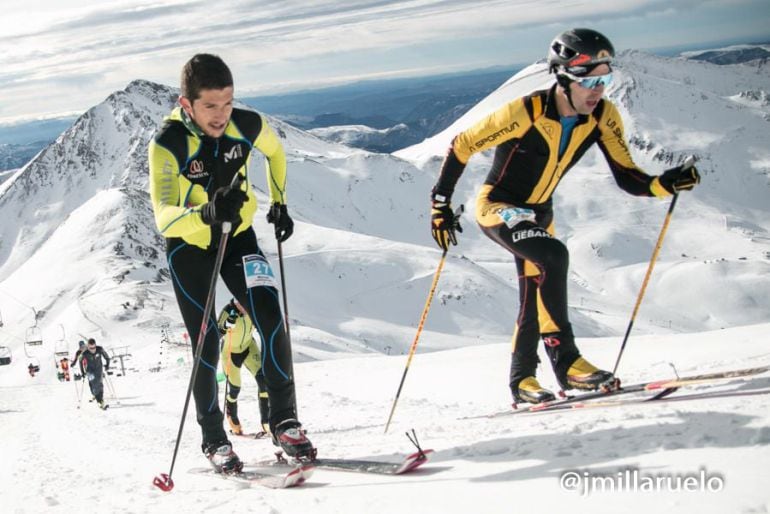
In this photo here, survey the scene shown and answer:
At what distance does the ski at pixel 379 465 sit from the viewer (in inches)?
197

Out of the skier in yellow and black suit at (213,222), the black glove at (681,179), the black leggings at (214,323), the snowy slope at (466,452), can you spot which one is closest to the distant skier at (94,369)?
the snowy slope at (466,452)

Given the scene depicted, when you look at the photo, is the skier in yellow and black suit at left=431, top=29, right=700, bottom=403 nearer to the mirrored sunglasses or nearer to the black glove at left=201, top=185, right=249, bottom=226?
the mirrored sunglasses

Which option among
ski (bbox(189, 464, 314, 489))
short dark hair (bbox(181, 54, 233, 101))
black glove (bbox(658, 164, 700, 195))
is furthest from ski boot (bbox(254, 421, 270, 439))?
black glove (bbox(658, 164, 700, 195))

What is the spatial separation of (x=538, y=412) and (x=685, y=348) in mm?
5814

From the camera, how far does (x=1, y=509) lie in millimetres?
5934

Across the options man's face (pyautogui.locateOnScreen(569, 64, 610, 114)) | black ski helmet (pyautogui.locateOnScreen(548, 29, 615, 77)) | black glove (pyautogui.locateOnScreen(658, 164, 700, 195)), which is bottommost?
Result: black glove (pyautogui.locateOnScreen(658, 164, 700, 195))

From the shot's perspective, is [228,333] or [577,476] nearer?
[577,476]

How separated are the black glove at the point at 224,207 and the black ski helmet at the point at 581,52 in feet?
9.93

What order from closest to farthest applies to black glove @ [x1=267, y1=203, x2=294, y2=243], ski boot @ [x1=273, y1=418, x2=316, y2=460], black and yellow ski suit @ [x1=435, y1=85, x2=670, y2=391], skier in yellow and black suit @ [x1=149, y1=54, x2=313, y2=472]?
1. skier in yellow and black suit @ [x1=149, y1=54, x2=313, y2=472]
2. ski boot @ [x1=273, y1=418, x2=316, y2=460]
3. black and yellow ski suit @ [x1=435, y1=85, x2=670, y2=391]
4. black glove @ [x1=267, y1=203, x2=294, y2=243]

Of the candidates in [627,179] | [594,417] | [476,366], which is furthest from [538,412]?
[476,366]

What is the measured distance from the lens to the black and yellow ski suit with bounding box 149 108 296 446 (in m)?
5.60

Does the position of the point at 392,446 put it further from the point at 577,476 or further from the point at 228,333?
the point at 228,333

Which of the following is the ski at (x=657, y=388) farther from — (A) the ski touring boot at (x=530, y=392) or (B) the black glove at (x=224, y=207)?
(B) the black glove at (x=224, y=207)

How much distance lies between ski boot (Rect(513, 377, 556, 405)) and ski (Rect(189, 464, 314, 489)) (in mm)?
2426
